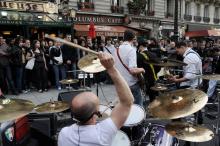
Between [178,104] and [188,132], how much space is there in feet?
1.25

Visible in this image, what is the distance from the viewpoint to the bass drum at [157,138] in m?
5.09

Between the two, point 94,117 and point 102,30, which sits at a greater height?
point 94,117

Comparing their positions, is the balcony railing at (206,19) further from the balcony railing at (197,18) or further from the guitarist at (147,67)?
the guitarist at (147,67)

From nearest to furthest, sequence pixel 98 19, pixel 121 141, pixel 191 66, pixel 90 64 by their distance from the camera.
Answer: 1. pixel 121 141
2. pixel 191 66
3. pixel 90 64
4. pixel 98 19

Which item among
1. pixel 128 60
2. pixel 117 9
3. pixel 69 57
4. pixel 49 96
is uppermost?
pixel 117 9

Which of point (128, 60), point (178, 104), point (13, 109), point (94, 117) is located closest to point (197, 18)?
point (128, 60)

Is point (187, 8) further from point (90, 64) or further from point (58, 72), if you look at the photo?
point (90, 64)

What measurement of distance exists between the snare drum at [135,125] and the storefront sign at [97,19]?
19.5m

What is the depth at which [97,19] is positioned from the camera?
2706 centimetres

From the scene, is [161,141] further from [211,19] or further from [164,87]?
[211,19]

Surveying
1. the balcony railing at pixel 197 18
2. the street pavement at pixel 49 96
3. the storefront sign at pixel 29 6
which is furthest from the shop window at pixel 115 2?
the street pavement at pixel 49 96

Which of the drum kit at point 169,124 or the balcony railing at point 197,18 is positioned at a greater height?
the balcony railing at point 197,18

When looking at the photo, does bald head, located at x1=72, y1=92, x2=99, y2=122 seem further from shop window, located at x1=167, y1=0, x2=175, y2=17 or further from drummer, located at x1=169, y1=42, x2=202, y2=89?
shop window, located at x1=167, y1=0, x2=175, y2=17

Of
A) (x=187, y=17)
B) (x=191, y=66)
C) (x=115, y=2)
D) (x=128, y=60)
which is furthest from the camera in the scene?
(x=187, y=17)
